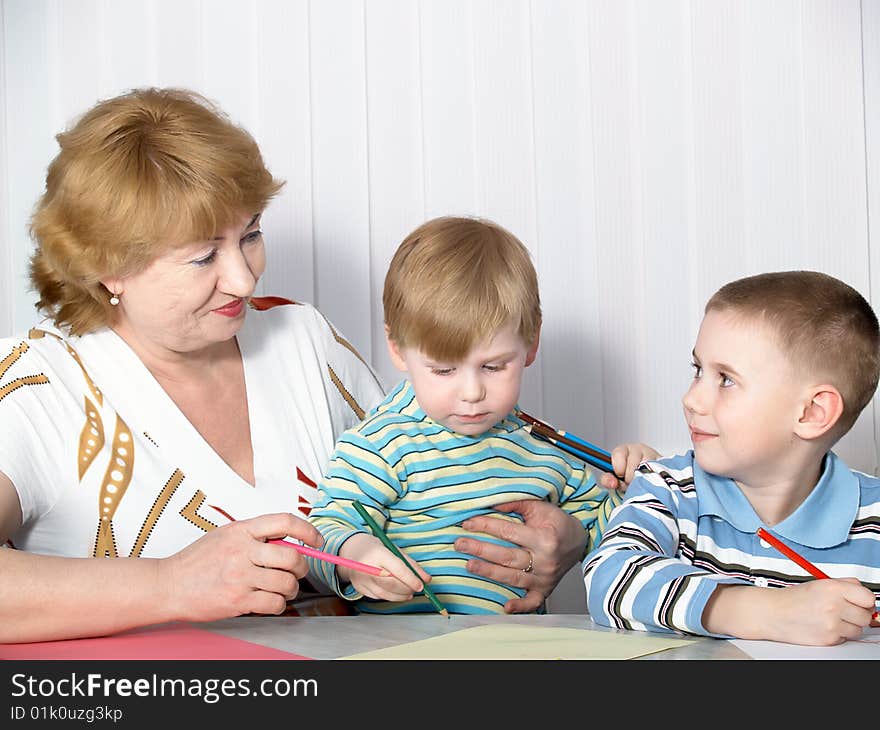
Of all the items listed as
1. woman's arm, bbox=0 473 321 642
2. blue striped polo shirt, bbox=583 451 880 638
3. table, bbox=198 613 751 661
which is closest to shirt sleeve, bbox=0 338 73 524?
woman's arm, bbox=0 473 321 642

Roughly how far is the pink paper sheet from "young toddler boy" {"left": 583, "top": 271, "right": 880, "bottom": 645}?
42 centimetres

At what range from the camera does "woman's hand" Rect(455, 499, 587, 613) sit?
1568 millimetres

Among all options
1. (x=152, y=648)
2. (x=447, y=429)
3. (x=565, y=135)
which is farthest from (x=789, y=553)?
(x=565, y=135)

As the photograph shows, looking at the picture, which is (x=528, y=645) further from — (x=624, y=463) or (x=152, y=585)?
(x=624, y=463)

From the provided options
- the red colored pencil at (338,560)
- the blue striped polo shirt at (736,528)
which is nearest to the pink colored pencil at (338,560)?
the red colored pencil at (338,560)

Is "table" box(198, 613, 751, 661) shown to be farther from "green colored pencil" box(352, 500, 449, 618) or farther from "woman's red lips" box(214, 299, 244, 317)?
"woman's red lips" box(214, 299, 244, 317)

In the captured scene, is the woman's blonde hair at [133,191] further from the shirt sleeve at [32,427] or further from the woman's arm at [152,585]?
the woman's arm at [152,585]

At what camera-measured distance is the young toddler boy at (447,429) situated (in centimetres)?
152

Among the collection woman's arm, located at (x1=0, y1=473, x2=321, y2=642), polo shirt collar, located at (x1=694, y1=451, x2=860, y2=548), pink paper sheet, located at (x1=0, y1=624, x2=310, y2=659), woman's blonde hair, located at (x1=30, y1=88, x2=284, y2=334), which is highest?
woman's blonde hair, located at (x1=30, y1=88, x2=284, y2=334)

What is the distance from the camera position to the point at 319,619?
1.33 metres

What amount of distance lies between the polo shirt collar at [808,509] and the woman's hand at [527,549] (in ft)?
0.90
